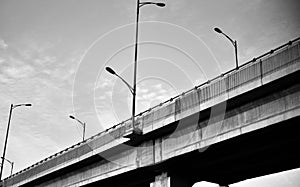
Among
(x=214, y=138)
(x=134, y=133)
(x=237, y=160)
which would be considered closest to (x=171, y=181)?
(x=134, y=133)

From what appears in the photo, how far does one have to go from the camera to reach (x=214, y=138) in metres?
20.7

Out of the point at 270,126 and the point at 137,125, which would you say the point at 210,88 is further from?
the point at 137,125

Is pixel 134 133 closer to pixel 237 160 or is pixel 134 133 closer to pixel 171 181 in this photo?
pixel 171 181

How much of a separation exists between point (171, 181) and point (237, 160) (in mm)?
4713

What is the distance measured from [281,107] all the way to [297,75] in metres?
1.78

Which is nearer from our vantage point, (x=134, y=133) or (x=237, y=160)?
(x=134, y=133)

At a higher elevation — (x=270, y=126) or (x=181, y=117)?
(x=181, y=117)

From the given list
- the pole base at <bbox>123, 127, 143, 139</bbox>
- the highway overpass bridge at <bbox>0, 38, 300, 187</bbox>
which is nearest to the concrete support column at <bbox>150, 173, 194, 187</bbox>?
the highway overpass bridge at <bbox>0, 38, 300, 187</bbox>

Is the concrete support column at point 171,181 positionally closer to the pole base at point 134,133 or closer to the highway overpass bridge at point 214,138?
the highway overpass bridge at point 214,138

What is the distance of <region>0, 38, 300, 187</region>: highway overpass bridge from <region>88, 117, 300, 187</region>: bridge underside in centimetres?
4

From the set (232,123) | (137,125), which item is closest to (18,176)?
(137,125)

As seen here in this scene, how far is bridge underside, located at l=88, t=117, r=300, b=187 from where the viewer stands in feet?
67.2

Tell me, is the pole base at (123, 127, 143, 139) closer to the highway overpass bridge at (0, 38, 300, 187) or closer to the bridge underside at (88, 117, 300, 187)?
the highway overpass bridge at (0, 38, 300, 187)

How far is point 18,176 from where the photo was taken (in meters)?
43.5
